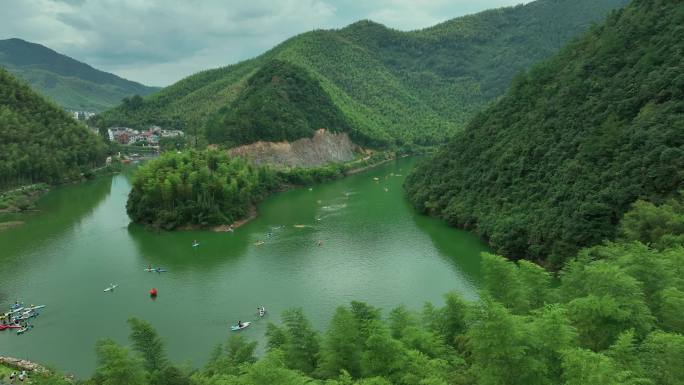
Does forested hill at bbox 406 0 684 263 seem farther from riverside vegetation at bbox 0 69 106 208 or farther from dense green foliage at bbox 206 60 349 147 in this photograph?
riverside vegetation at bbox 0 69 106 208

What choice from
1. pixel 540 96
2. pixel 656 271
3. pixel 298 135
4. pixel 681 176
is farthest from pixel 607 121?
pixel 298 135

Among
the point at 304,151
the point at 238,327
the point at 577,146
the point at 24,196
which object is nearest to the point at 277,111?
the point at 304,151

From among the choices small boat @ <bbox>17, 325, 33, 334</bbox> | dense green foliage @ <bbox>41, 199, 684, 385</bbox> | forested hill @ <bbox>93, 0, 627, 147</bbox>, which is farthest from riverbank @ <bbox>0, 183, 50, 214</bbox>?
dense green foliage @ <bbox>41, 199, 684, 385</bbox>

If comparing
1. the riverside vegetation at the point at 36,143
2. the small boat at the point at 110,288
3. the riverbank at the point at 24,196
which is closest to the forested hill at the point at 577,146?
the small boat at the point at 110,288

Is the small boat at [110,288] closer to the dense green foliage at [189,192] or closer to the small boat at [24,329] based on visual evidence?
the small boat at [24,329]

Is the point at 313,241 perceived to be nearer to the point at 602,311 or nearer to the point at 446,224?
the point at 446,224

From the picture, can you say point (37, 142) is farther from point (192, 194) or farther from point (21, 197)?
point (192, 194)
